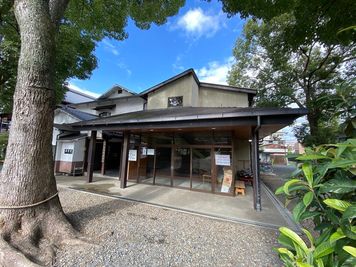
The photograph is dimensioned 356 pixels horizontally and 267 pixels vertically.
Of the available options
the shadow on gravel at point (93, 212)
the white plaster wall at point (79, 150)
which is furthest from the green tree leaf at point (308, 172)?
Answer: the white plaster wall at point (79, 150)

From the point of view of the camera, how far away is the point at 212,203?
19.6 feet

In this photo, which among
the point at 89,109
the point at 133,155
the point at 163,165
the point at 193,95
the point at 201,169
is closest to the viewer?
the point at 201,169

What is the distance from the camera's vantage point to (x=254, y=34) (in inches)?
592

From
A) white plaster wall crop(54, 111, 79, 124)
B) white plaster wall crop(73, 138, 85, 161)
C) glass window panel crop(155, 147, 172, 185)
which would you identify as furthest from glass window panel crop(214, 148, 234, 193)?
white plaster wall crop(54, 111, 79, 124)

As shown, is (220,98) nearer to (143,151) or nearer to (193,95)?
(193,95)

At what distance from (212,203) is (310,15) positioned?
5.73 meters

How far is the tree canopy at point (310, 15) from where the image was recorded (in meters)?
3.70

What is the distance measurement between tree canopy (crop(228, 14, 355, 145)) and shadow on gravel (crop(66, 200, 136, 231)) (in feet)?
45.1

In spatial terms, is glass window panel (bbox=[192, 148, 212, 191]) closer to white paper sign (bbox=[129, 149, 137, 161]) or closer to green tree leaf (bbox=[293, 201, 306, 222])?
white paper sign (bbox=[129, 149, 137, 161])

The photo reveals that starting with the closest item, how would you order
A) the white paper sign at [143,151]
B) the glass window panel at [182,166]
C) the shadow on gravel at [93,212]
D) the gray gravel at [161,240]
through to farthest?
the gray gravel at [161,240] < the shadow on gravel at [93,212] < the glass window panel at [182,166] < the white paper sign at [143,151]

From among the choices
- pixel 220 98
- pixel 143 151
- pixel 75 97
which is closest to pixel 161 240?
pixel 143 151

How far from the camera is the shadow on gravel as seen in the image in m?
3.81

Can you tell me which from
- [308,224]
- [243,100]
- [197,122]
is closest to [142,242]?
[197,122]

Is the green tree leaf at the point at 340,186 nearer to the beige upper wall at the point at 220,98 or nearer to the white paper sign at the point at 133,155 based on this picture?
the white paper sign at the point at 133,155
